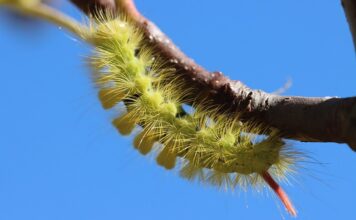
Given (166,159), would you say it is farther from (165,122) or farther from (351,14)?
(351,14)

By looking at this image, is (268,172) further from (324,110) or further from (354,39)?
(354,39)

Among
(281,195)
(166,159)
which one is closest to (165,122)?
(166,159)

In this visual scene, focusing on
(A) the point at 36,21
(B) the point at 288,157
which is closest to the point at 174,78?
(B) the point at 288,157

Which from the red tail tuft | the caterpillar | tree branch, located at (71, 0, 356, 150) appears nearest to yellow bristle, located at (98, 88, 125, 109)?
the caterpillar

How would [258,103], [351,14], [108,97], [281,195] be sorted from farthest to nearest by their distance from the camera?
[108,97] → [281,195] → [258,103] → [351,14]

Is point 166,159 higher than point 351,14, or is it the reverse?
point 351,14
